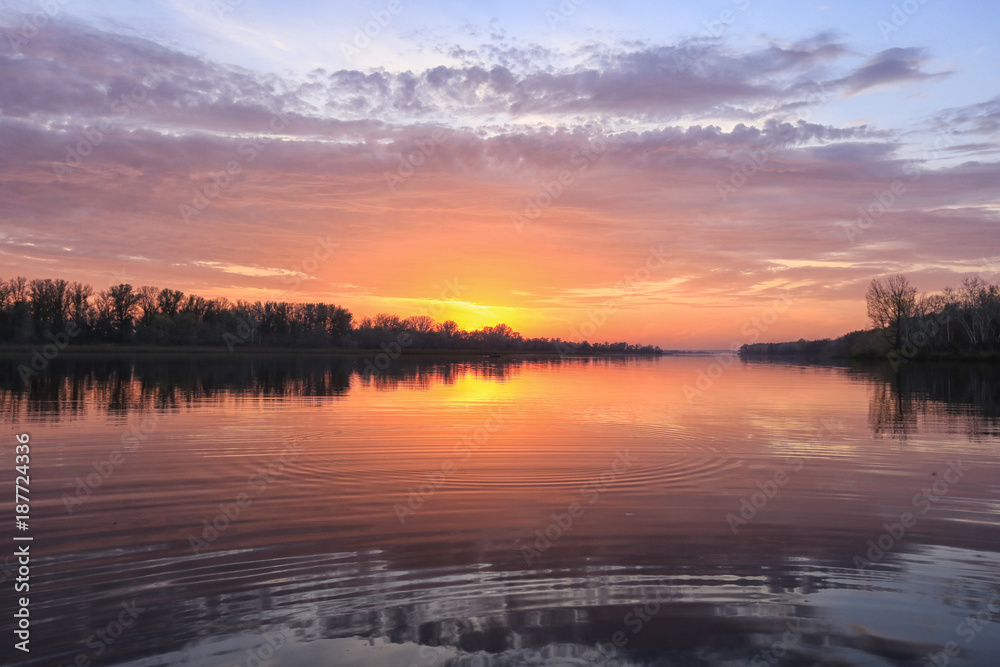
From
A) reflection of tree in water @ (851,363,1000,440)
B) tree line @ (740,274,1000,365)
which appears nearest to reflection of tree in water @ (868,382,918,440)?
reflection of tree in water @ (851,363,1000,440)

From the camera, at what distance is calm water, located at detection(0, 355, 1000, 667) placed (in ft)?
20.7

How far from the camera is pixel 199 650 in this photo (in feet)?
19.7

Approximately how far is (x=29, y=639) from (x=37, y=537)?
370 centimetres

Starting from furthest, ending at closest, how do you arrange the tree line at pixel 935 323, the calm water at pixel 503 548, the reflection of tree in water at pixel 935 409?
the tree line at pixel 935 323, the reflection of tree in water at pixel 935 409, the calm water at pixel 503 548

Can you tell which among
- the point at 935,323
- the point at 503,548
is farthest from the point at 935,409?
the point at 935,323

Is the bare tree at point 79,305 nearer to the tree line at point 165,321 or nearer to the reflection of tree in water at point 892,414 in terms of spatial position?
the tree line at point 165,321

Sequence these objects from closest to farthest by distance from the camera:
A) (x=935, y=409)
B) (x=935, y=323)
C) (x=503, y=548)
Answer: (x=503, y=548)
(x=935, y=409)
(x=935, y=323)

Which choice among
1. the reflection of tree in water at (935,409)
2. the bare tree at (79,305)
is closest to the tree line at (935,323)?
the reflection of tree in water at (935,409)

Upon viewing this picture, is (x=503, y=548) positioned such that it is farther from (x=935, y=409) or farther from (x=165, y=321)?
(x=165, y=321)

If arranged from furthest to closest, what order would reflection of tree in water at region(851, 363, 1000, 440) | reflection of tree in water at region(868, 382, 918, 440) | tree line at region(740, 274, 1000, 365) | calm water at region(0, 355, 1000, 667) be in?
tree line at region(740, 274, 1000, 365)
reflection of tree in water at region(851, 363, 1000, 440)
reflection of tree in water at region(868, 382, 918, 440)
calm water at region(0, 355, 1000, 667)

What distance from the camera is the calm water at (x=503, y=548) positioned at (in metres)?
6.30

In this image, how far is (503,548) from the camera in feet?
29.8

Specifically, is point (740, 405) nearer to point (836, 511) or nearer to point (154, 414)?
point (836, 511)

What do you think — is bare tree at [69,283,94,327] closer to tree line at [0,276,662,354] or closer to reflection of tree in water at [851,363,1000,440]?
tree line at [0,276,662,354]
